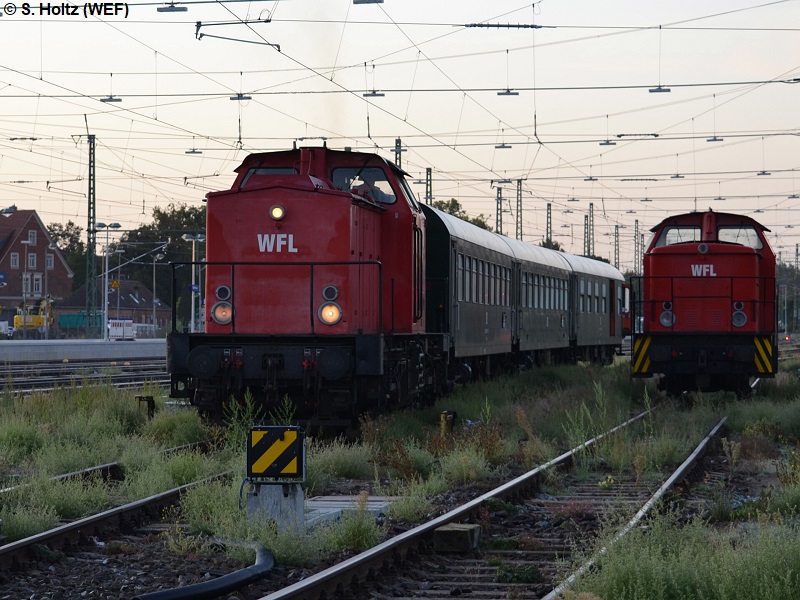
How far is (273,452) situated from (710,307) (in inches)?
545

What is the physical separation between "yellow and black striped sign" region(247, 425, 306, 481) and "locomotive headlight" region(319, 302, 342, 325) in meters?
5.57

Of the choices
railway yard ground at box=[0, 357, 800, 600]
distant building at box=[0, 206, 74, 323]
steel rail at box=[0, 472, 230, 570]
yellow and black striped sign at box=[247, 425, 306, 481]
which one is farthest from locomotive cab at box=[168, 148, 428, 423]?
distant building at box=[0, 206, 74, 323]

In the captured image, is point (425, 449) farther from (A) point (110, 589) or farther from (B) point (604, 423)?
(A) point (110, 589)

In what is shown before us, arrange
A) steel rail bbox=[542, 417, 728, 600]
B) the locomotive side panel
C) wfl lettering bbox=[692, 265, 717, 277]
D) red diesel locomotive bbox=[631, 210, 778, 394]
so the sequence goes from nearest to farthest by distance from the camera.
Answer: steel rail bbox=[542, 417, 728, 600]
red diesel locomotive bbox=[631, 210, 778, 394]
wfl lettering bbox=[692, 265, 717, 277]
the locomotive side panel

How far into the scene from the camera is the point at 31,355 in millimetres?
41281

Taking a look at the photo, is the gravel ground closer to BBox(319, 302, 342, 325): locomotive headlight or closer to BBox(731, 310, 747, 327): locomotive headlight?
BBox(319, 302, 342, 325): locomotive headlight

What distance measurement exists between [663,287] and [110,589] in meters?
15.7

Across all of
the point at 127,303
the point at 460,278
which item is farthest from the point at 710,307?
the point at 127,303

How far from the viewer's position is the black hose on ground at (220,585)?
21.4ft

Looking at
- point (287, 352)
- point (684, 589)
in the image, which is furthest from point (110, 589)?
point (287, 352)

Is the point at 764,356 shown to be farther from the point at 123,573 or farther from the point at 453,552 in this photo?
the point at 123,573

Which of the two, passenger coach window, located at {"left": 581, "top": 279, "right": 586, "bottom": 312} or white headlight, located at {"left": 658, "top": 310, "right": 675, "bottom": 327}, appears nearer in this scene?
white headlight, located at {"left": 658, "top": 310, "right": 675, "bottom": 327}

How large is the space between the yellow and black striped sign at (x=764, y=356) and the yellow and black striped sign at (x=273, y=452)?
13298mm

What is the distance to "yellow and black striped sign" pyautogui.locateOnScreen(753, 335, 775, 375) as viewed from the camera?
20.2 meters
